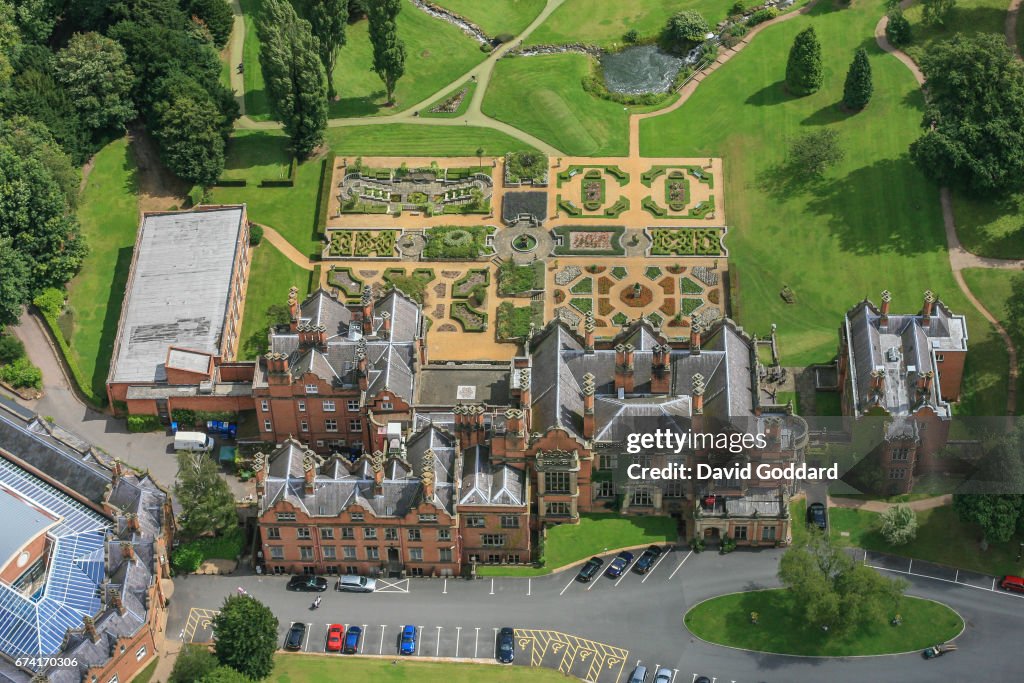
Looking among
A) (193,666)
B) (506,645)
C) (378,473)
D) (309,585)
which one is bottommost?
(193,666)

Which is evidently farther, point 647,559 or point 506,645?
point 647,559

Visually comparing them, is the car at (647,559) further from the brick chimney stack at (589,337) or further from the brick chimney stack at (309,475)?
the brick chimney stack at (309,475)

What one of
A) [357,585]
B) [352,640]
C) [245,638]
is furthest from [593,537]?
[245,638]

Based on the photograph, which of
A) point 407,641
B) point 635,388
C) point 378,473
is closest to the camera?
point 407,641

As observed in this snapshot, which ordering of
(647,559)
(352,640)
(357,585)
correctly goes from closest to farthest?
(352,640), (357,585), (647,559)

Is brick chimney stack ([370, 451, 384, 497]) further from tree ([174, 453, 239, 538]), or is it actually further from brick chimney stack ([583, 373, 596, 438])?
brick chimney stack ([583, 373, 596, 438])

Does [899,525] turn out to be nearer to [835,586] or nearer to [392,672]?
[835,586]

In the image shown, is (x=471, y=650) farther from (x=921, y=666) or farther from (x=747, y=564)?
(x=921, y=666)
